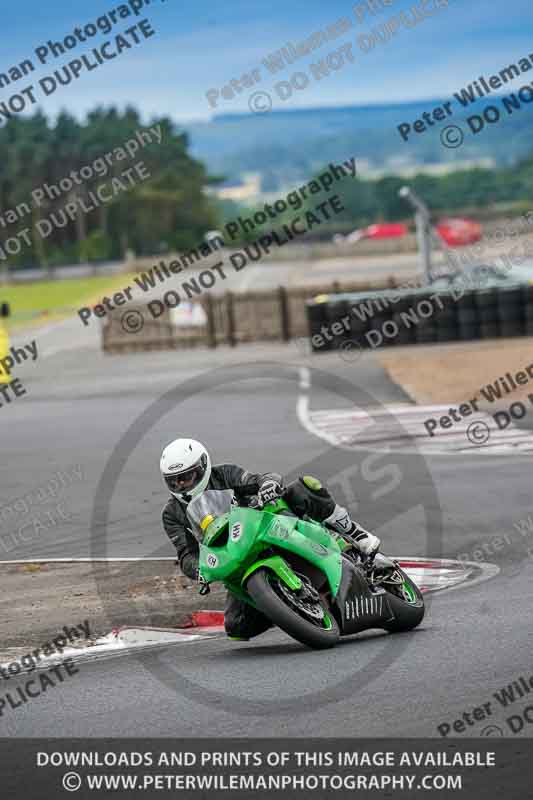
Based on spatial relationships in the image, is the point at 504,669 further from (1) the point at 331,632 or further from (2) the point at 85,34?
(2) the point at 85,34

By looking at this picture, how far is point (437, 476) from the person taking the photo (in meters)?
15.6

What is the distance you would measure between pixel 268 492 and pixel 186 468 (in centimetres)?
Answer: 55

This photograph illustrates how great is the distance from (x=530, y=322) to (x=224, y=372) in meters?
8.53

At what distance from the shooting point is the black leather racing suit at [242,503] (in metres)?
8.64

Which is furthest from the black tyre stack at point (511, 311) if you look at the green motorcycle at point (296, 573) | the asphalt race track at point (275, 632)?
the green motorcycle at point (296, 573)

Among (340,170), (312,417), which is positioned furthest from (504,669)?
(340,170)

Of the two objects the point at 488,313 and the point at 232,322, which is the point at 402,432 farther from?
the point at 232,322

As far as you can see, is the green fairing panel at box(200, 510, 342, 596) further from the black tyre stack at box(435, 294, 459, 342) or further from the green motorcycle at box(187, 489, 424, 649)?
the black tyre stack at box(435, 294, 459, 342)

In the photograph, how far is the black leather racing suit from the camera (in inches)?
340

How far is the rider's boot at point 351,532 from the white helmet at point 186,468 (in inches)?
32.6

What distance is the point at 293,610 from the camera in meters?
8.12

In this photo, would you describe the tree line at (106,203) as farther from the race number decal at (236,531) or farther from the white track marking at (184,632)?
the race number decal at (236,531)
